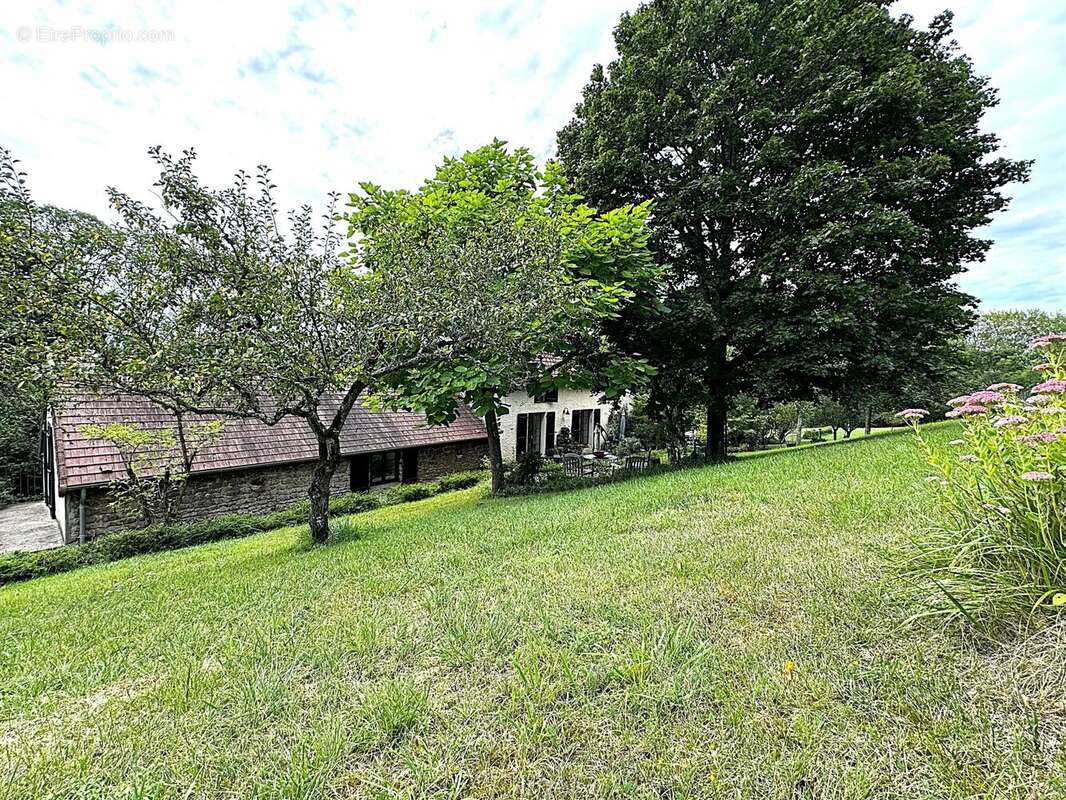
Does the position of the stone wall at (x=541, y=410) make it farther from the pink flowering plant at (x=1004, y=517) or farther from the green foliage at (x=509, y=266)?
the pink flowering plant at (x=1004, y=517)

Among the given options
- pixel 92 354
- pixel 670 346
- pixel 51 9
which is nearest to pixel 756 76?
pixel 670 346

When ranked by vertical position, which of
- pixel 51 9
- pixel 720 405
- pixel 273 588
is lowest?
pixel 273 588

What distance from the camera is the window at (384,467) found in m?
17.4

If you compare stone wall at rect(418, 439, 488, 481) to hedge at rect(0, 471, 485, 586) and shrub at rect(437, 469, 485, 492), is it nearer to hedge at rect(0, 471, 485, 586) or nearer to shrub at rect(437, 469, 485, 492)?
shrub at rect(437, 469, 485, 492)

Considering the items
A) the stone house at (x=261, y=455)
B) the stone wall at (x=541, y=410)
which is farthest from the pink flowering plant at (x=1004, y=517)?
the stone wall at (x=541, y=410)

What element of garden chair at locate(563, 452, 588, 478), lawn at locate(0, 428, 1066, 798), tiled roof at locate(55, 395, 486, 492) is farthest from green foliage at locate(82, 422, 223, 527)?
garden chair at locate(563, 452, 588, 478)

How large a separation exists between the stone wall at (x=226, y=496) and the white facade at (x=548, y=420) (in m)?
7.28

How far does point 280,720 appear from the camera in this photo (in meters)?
2.34

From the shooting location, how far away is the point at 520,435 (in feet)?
71.8

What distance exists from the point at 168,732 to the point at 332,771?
1.03 meters

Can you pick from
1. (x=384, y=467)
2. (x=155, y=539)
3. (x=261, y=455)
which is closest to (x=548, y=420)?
(x=384, y=467)

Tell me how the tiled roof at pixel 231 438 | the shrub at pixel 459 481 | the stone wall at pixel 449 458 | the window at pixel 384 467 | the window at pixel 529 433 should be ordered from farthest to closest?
the window at pixel 529 433
the stone wall at pixel 449 458
the window at pixel 384 467
the shrub at pixel 459 481
the tiled roof at pixel 231 438

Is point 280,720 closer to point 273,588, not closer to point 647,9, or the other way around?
point 273,588

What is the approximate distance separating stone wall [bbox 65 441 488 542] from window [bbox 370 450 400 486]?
40.0 inches
